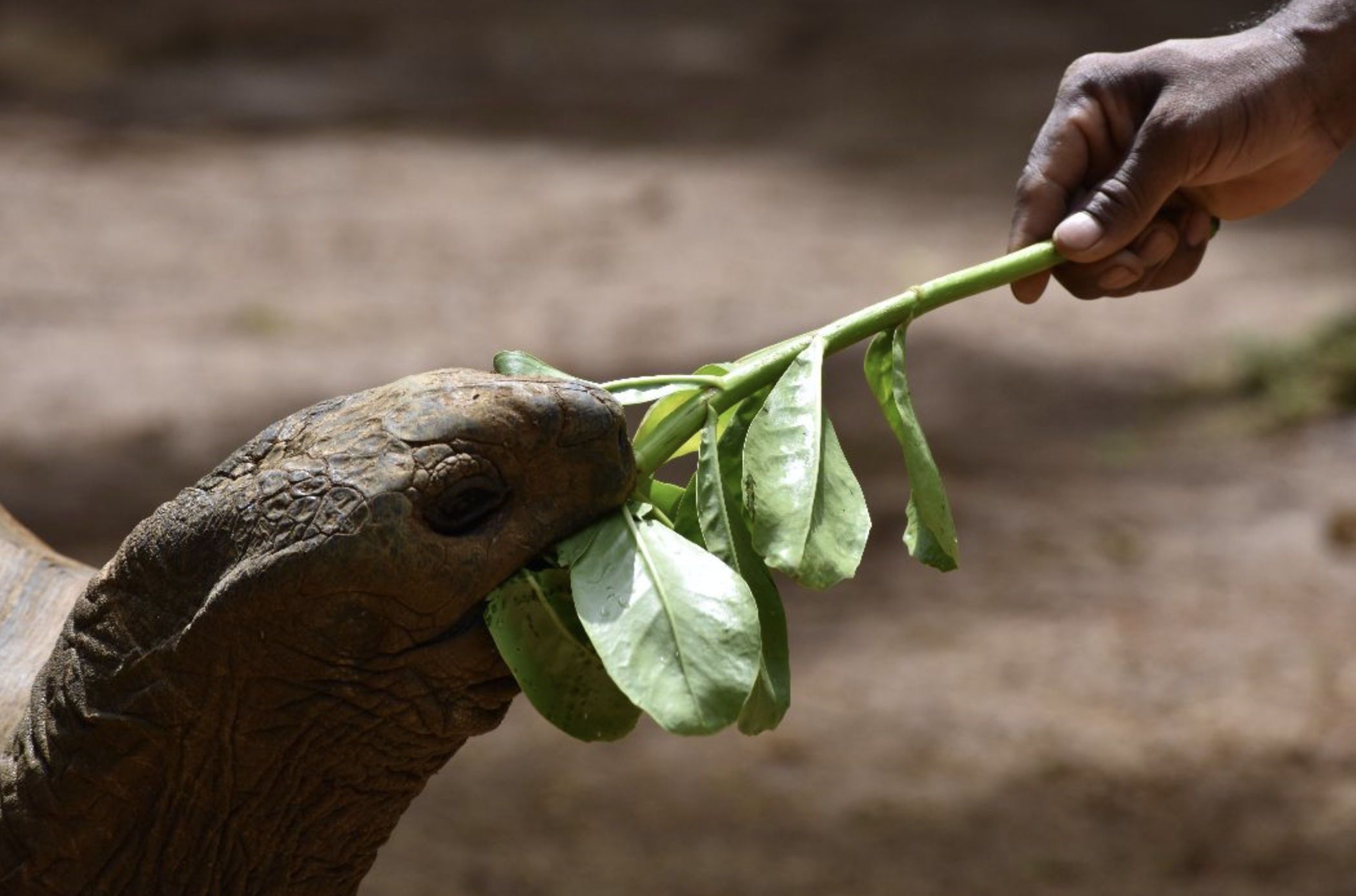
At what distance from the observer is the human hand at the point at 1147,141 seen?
6.66 feet

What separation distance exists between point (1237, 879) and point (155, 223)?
19.5 ft

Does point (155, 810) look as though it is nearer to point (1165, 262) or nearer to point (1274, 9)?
point (1165, 262)

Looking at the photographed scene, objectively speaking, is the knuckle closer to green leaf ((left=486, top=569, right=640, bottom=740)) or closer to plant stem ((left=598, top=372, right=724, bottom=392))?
plant stem ((left=598, top=372, right=724, bottom=392))

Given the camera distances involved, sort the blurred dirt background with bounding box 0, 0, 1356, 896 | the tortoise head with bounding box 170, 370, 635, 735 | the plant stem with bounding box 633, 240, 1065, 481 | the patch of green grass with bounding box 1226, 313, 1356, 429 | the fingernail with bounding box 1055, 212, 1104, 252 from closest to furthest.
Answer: the tortoise head with bounding box 170, 370, 635, 735
the plant stem with bounding box 633, 240, 1065, 481
the fingernail with bounding box 1055, 212, 1104, 252
the blurred dirt background with bounding box 0, 0, 1356, 896
the patch of green grass with bounding box 1226, 313, 1356, 429

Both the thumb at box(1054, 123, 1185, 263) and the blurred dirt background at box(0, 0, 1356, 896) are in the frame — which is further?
the blurred dirt background at box(0, 0, 1356, 896)

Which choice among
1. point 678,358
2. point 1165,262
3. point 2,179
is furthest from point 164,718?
point 2,179

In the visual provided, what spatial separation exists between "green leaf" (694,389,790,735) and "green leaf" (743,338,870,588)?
1.2 inches

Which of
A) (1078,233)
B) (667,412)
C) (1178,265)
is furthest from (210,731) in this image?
(1178,265)

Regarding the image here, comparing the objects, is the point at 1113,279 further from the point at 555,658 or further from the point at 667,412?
the point at 555,658

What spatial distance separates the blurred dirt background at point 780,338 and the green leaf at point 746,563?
193cm

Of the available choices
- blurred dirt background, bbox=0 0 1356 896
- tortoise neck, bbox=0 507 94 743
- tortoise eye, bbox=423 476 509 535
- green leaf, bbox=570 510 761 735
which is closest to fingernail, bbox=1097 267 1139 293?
green leaf, bbox=570 510 761 735

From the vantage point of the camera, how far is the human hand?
203 cm

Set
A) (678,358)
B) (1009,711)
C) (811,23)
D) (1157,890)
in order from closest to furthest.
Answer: (1157,890)
(1009,711)
(678,358)
(811,23)

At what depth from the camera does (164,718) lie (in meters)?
1.40
